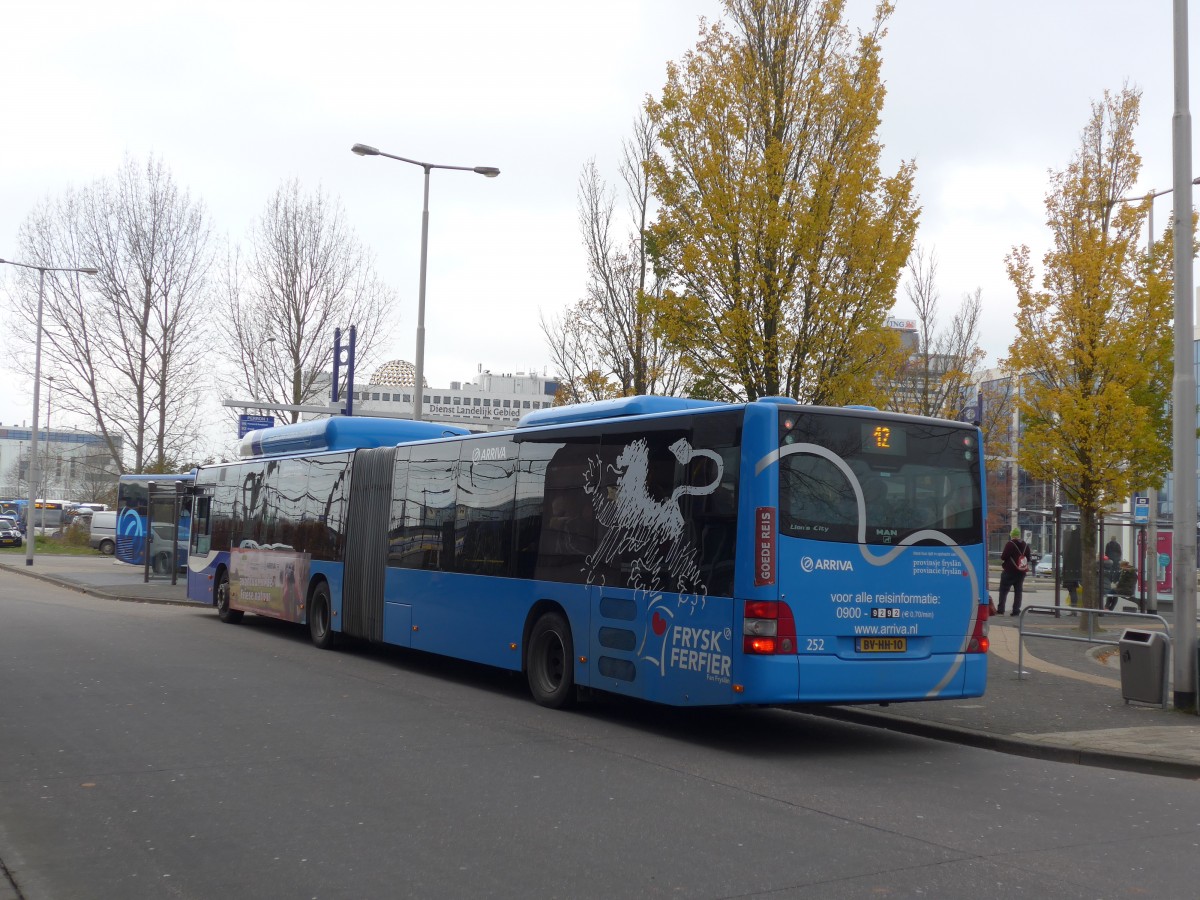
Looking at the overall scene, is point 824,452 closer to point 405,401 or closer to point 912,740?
point 912,740

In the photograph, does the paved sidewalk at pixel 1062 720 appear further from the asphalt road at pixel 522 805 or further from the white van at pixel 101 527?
the white van at pixel 101 527

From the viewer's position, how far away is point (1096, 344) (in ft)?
76.3

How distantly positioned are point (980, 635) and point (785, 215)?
752 centimetres

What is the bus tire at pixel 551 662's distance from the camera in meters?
12.2

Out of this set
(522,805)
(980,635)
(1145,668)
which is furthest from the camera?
(1145,668)

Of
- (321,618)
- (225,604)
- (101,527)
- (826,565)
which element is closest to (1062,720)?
(826,565)

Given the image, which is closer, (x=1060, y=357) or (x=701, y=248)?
(x=701, y=248)

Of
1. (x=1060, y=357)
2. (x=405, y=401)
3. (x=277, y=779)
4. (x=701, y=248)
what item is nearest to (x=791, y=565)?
(x=277, y=779)

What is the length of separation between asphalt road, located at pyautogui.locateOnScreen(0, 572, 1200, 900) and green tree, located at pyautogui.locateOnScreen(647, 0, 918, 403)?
583 cm

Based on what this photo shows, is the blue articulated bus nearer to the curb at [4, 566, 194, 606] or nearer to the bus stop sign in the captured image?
the curb at [4, 566, 194, 606]

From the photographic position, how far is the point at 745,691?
9852mm

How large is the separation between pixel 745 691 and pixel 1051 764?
2.62 meters

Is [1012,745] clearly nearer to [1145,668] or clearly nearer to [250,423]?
[1145,668]

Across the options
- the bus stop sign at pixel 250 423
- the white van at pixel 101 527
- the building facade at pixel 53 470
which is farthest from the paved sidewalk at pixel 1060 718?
the building facade at pixel 53 470
